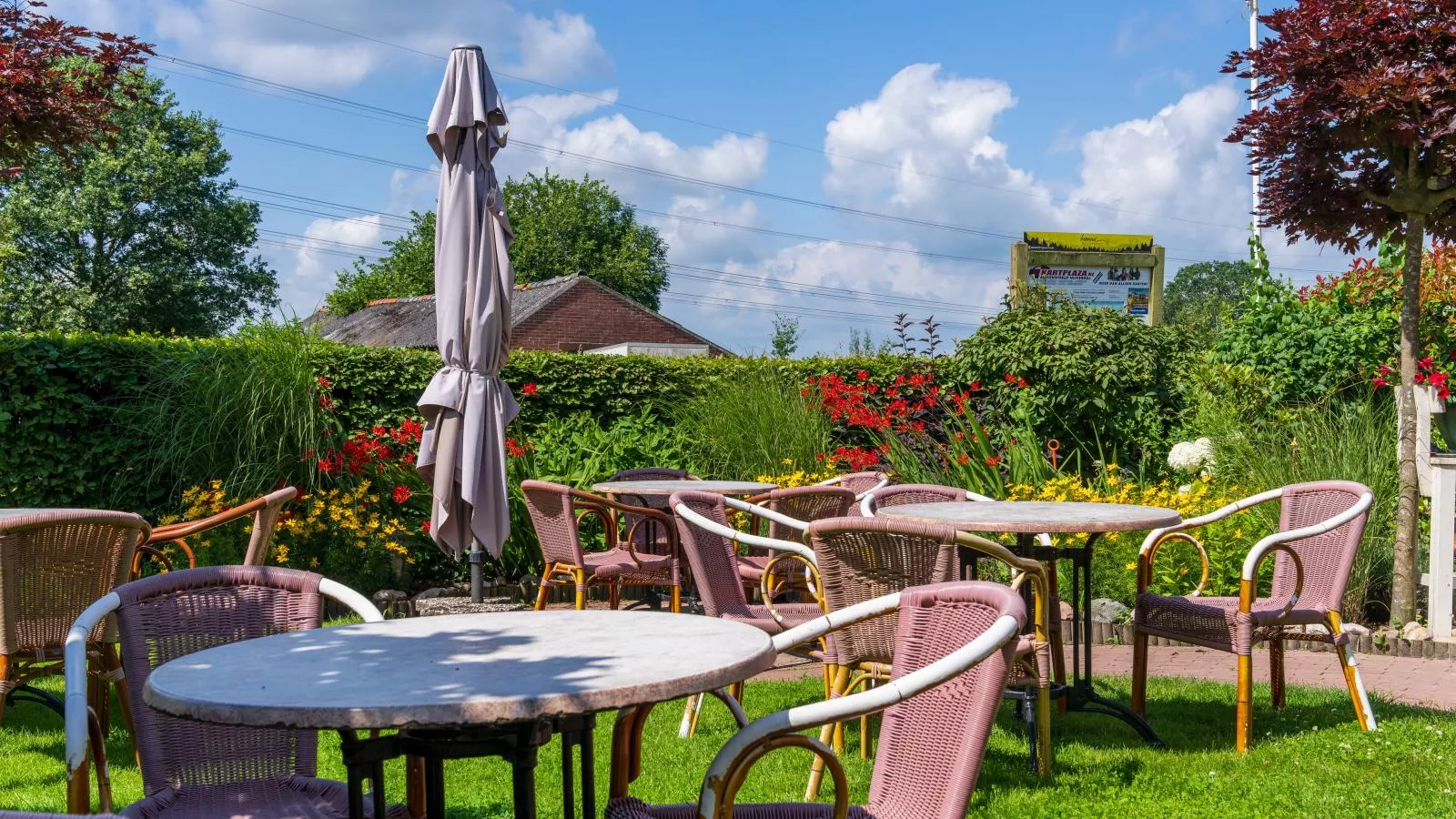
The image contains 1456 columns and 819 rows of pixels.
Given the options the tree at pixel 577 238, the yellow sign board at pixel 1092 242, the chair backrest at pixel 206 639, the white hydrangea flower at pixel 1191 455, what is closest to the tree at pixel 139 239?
the tree at pixel 577 238

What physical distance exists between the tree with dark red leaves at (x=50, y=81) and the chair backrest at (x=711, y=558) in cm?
403

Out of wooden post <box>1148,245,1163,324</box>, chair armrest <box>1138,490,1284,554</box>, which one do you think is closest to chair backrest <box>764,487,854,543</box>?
chair armrest <box>1138,490,1284,554</box>

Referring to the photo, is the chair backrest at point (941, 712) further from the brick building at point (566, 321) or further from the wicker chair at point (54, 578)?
the brick building at point (566, 321)

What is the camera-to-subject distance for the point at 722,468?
9.48 metres

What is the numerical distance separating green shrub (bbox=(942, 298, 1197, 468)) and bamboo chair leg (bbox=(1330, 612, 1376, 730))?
5441mm

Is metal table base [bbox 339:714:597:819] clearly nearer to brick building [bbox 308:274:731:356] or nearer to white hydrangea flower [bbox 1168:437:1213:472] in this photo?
white hydrangea flower [bbox 1168:437:1213:472]

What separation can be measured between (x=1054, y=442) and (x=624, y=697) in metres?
8.00

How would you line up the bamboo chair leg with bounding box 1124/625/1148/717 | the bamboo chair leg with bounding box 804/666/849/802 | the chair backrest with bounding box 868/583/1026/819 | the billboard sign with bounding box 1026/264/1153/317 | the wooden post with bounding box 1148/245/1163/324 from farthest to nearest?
the wooden post with bounding box 1148/245/1163/324 < the billboard sign with bounding box 1026/264/1153/317 < the bamboo chair leg with bounding box 1124/625/1148/717 < the bamboo chair leg with bounding box 804/666/849/802 < the chair backrest with bounding box 868/583/1026/819

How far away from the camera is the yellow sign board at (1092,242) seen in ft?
49.7

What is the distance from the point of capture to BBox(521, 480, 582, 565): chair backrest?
6.19m

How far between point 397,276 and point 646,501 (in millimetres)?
56763

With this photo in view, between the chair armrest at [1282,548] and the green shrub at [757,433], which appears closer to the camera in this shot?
the chair armrest at [1282,548]

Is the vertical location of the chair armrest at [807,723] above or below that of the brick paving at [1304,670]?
above

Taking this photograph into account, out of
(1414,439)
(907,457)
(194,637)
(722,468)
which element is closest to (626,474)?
(722,468)
